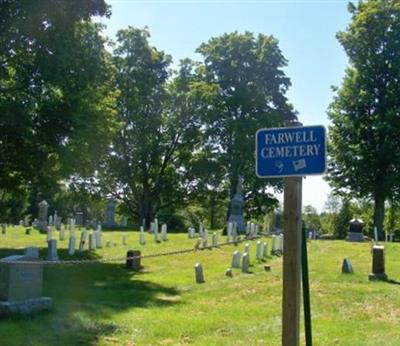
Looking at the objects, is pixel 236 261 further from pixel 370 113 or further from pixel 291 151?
pixel 370 113

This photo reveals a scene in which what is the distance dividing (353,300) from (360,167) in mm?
26988

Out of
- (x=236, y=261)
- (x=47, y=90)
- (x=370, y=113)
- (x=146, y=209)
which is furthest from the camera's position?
(x=146, y=209)

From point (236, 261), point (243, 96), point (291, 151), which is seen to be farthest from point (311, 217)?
point (291, 151)

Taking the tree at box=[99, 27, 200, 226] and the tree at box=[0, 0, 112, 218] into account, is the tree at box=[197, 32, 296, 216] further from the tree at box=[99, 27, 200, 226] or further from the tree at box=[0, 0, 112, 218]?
the tree at box=[0, 0, 112, 218]

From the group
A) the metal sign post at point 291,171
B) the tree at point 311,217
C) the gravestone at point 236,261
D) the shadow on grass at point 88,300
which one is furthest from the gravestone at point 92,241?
the tree at point 311,217

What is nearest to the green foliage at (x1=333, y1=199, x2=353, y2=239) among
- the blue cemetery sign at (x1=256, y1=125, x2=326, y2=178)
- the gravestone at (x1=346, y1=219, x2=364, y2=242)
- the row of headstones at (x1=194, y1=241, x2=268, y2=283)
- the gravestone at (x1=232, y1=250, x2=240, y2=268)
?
the gravestone at (x1=346, y1=219, x2=364, y2=242)

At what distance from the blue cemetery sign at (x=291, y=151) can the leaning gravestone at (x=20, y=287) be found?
559 centimetres

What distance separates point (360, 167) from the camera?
123 feet

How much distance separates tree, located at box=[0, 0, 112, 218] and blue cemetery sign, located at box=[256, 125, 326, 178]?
44.9 feet

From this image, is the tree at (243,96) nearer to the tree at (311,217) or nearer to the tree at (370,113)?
the tree at (370,113)

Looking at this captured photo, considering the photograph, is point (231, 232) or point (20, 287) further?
point (231, 232)

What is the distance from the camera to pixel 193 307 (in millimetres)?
11094

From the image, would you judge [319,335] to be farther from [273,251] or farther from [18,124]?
[273,251]

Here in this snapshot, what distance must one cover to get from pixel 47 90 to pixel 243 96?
25717 mm
